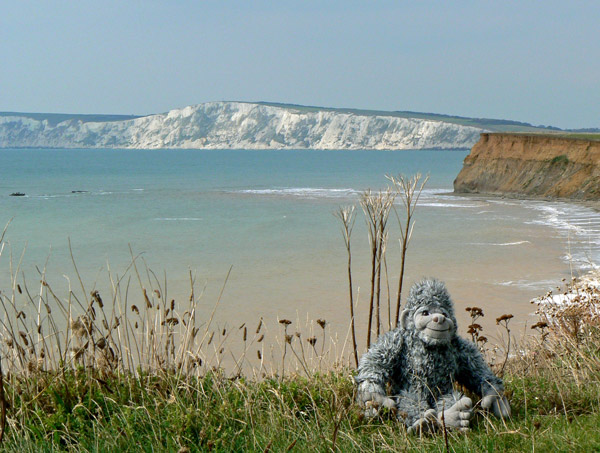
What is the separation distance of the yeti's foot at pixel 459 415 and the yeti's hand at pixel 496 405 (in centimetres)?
12

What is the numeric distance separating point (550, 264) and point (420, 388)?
13.4 meters

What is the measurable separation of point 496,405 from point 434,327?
517 millimetres

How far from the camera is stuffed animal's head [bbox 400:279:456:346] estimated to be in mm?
3600

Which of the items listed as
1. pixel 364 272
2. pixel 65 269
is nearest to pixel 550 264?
→ pixel 364 272

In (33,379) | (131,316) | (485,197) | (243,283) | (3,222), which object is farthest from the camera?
(485,197)

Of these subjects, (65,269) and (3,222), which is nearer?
(65,269)

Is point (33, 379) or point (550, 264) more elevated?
point (33, 379)

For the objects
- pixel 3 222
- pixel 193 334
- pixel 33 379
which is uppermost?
pixel 193 334

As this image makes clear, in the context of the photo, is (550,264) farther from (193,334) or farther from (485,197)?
(485,197)

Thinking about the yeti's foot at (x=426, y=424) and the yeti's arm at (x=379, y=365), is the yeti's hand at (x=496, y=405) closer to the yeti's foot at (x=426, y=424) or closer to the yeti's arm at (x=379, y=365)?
the yeti's foot at (x=426, y=424)

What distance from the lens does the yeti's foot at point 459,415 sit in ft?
11.4

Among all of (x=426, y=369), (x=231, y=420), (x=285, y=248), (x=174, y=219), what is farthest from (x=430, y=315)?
(x=174, y=219)

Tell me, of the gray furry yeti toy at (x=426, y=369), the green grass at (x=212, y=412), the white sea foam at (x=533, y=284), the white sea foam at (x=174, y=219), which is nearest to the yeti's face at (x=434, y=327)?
the gray furry yeti toy at (x=426, y=369)

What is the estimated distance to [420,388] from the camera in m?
3.71
